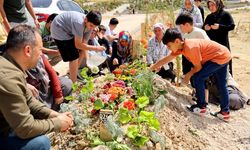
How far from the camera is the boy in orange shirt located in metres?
4.75

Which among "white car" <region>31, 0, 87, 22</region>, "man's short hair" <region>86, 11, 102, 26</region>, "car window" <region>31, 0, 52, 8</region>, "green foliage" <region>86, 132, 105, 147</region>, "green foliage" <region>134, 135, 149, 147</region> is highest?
"man's short hair" <region>86, 11, 102, 26</region>

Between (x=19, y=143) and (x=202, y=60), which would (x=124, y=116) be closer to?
(x=19, y=143)

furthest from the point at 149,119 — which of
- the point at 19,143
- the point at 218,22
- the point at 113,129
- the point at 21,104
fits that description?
the point at 218,22

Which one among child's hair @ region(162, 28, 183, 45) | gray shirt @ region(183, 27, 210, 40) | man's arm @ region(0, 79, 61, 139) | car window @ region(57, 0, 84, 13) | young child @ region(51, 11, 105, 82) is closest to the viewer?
man's arm @ region(0, 79, 61, 139)

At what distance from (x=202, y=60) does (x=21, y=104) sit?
2.95 m

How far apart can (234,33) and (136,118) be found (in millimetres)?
12272

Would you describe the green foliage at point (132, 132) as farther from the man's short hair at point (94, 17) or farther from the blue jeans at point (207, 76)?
the man's short hair at point (94, 17)

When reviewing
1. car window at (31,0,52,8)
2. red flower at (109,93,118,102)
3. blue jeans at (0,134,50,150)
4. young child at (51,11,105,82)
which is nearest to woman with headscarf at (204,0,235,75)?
young child at (51,11,105,82)

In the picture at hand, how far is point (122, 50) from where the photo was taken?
6957 millimetres

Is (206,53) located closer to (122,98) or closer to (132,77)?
(132,77)

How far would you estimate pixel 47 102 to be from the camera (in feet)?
13.9

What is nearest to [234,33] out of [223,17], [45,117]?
[223,17]

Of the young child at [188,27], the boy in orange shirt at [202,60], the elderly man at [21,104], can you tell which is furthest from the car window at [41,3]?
the elderly man at [21,104]

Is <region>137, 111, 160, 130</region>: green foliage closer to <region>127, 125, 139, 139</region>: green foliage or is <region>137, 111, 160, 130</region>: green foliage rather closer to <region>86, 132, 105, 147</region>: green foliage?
<region>127, 125, 139, 139</region>: green foliage
